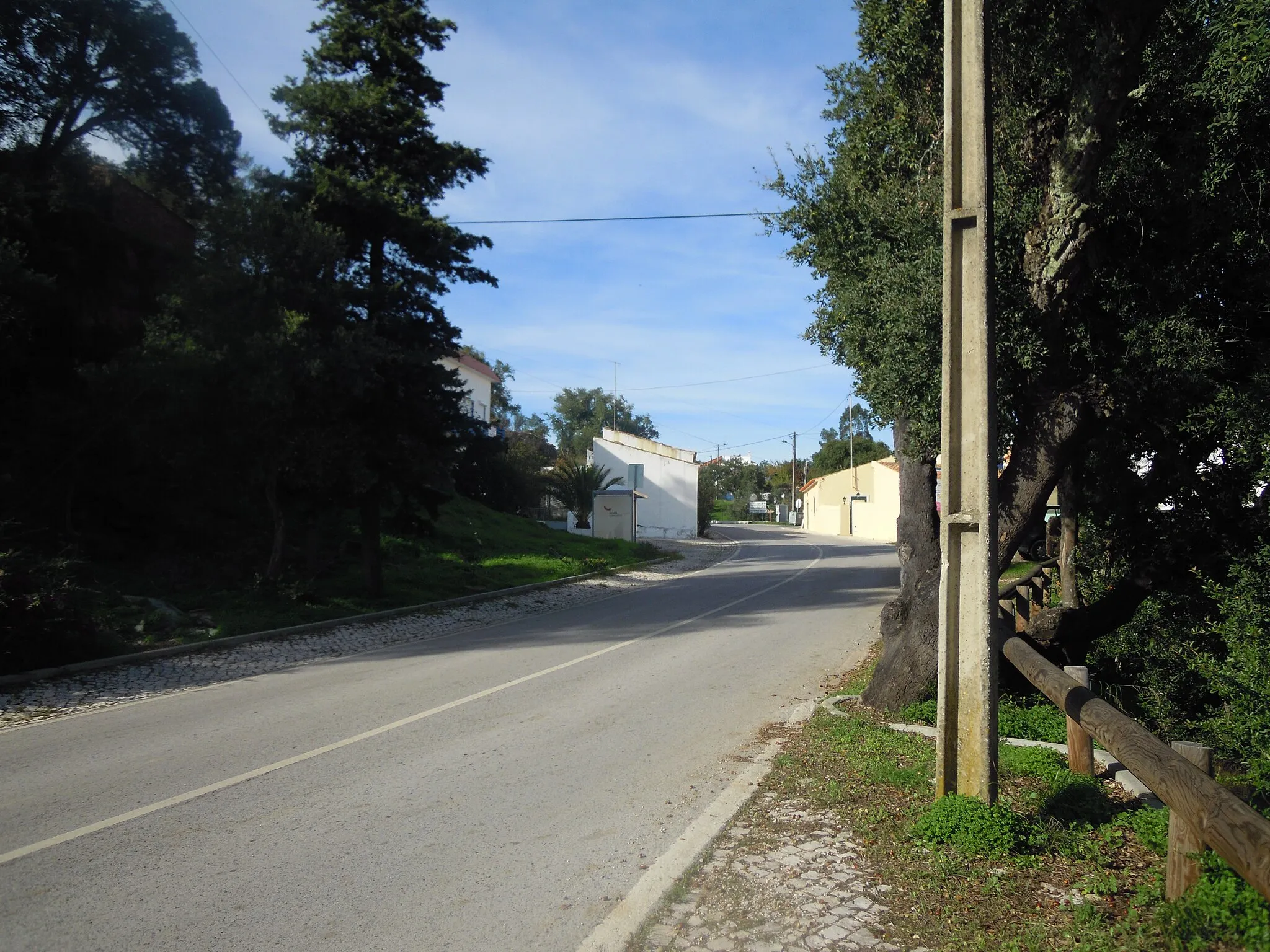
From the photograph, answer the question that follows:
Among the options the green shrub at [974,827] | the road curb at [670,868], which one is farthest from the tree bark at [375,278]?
the green shrub at [974,827]

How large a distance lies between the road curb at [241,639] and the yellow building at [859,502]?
32.0 meters

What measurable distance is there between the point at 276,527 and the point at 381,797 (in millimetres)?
12214

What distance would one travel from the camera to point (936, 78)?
896cm

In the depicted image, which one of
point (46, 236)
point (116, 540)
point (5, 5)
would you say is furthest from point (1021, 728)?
point (5, 5)

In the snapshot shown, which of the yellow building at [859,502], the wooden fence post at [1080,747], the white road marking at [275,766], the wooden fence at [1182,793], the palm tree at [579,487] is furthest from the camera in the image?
the yellow building at [859,502]

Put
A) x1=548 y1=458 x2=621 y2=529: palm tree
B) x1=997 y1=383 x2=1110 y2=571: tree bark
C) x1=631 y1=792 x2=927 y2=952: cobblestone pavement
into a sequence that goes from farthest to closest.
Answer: x1=548 y1=458 x2=621 y2=529: palm tree → x1=997 y1=383 x2=1110 y2=571: tree bark → x1=631 y1=792 x2=927 y2=952: cobblestone pavement

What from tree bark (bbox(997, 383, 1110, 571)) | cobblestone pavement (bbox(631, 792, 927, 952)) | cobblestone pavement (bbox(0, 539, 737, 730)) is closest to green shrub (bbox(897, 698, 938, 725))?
tree bark (bbox(997, 383, 1110, 571))

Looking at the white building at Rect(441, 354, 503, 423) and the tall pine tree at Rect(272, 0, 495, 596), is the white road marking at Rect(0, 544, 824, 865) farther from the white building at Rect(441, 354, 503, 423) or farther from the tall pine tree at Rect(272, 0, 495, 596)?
the white building at Rect(441, 354, 503, 423)

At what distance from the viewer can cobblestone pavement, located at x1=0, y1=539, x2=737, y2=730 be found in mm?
9539

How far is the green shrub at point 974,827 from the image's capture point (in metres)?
4.59

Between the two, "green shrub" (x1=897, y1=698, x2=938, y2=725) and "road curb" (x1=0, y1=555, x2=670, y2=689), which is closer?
"green shrub" (x1=897, y1=698, x2=938, y2=725)

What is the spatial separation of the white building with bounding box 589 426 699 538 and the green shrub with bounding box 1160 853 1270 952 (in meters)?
46.8

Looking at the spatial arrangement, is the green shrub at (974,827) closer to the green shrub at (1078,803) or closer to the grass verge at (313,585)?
the green shrub at (1078,803)

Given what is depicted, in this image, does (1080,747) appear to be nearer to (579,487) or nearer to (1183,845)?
(1183,845)
